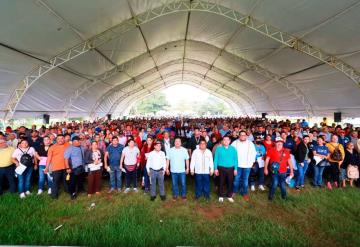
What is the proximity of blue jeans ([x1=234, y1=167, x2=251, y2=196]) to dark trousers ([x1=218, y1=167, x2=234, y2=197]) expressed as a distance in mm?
237

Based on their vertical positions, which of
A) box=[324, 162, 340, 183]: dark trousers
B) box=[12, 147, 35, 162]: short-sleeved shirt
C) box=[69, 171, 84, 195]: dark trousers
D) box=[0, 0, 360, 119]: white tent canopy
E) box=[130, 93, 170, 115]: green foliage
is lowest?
box=[69, 171, 84, 195]: dark trousers

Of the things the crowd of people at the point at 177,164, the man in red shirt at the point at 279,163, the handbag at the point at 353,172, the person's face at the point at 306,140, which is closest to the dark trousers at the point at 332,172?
the crowd of people at the point at 177,164

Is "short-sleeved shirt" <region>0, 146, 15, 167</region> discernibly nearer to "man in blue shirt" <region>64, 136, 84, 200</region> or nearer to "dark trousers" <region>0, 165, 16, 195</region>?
"dark trousers" <region>0, 165, 16, 195</region>

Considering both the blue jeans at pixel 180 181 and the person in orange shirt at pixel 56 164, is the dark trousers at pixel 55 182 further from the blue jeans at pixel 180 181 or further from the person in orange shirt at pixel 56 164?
the blue jeans at pixel 180 181

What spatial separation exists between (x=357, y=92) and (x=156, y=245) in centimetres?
1195

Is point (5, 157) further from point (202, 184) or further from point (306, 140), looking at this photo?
point (306, 140)

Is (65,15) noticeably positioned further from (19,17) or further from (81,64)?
(81,64)

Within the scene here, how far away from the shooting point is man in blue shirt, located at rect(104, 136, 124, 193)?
5.09 m

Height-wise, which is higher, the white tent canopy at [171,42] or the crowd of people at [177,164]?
the white tent canopy at [171,42]

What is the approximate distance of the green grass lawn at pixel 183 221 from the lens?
11.0 feet

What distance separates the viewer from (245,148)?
475cm

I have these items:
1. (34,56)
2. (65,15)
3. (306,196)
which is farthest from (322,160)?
(34,56)

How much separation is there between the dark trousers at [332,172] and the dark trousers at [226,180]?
272cm

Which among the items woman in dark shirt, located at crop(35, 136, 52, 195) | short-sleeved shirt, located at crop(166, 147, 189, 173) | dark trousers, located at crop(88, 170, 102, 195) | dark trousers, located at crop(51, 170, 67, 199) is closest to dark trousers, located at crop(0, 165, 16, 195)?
woman in dark shirt, located at crop(35, 136, 52, 195)
